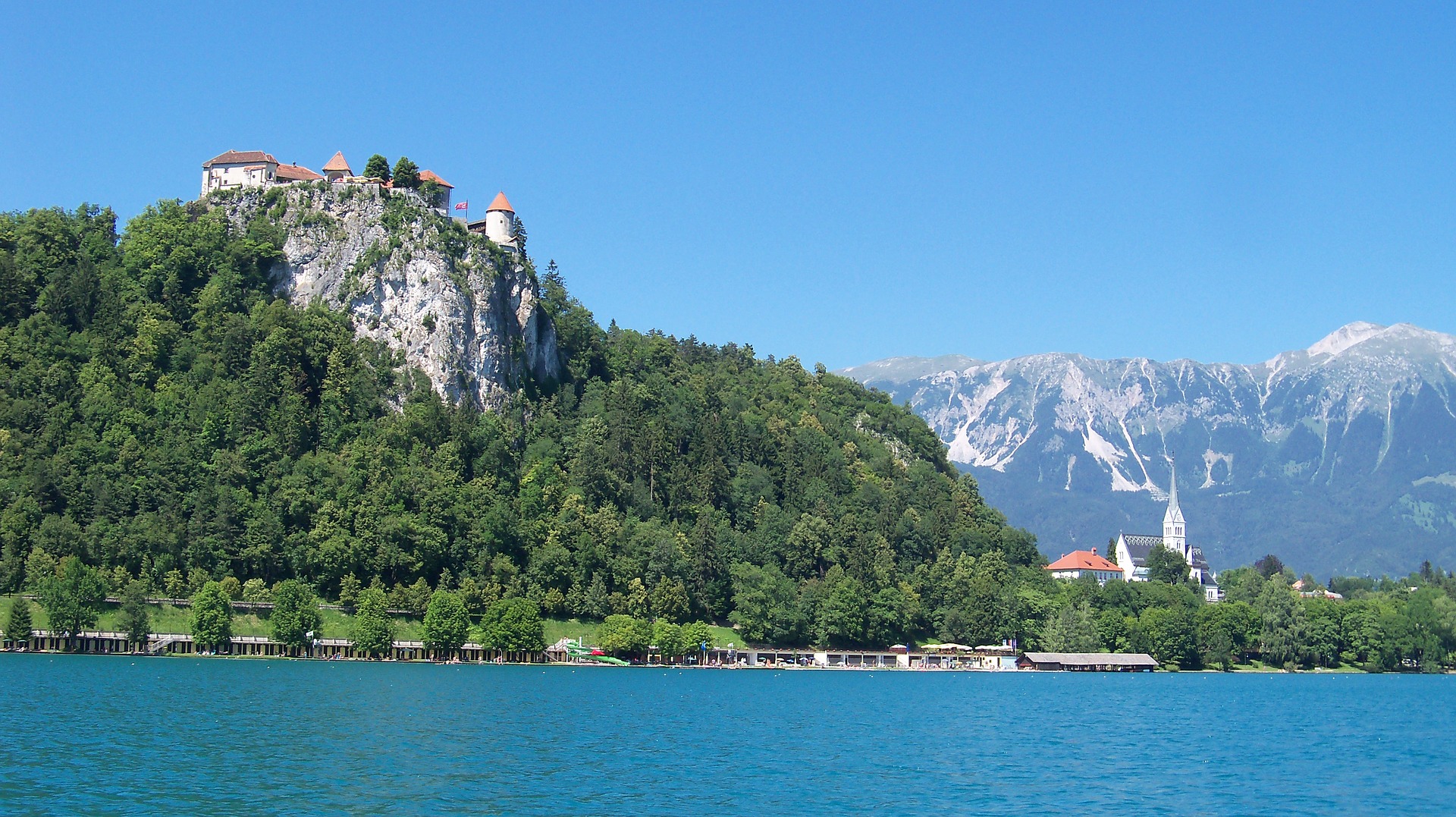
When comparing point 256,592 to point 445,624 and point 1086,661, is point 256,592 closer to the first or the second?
point 445,624

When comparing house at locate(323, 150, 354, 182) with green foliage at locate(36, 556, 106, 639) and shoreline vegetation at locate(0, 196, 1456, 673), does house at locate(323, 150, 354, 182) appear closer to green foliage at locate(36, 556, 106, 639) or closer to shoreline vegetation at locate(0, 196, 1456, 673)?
shoreline vegetation at locate(0, 196, 1456, 673)

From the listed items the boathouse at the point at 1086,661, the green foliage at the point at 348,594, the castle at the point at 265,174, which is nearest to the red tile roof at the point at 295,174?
the castle at the point at 265,174

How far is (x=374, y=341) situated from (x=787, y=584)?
5295cm

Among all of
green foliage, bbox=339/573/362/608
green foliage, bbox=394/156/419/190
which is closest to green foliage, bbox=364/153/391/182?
green foliage, bbox=394/156/419/190

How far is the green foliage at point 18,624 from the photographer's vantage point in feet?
383

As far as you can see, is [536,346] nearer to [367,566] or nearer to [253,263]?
[253,263]

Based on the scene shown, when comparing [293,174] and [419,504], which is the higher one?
[293,174]

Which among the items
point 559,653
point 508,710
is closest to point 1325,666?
point 559,653

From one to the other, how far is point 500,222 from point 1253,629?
342 ft

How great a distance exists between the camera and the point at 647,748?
212ft

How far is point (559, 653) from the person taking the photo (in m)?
138

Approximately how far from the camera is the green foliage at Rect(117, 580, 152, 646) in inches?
4776

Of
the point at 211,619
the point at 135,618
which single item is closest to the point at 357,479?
the point at 211,619

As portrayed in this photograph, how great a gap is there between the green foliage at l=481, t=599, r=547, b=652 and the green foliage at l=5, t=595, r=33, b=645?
37644mm
